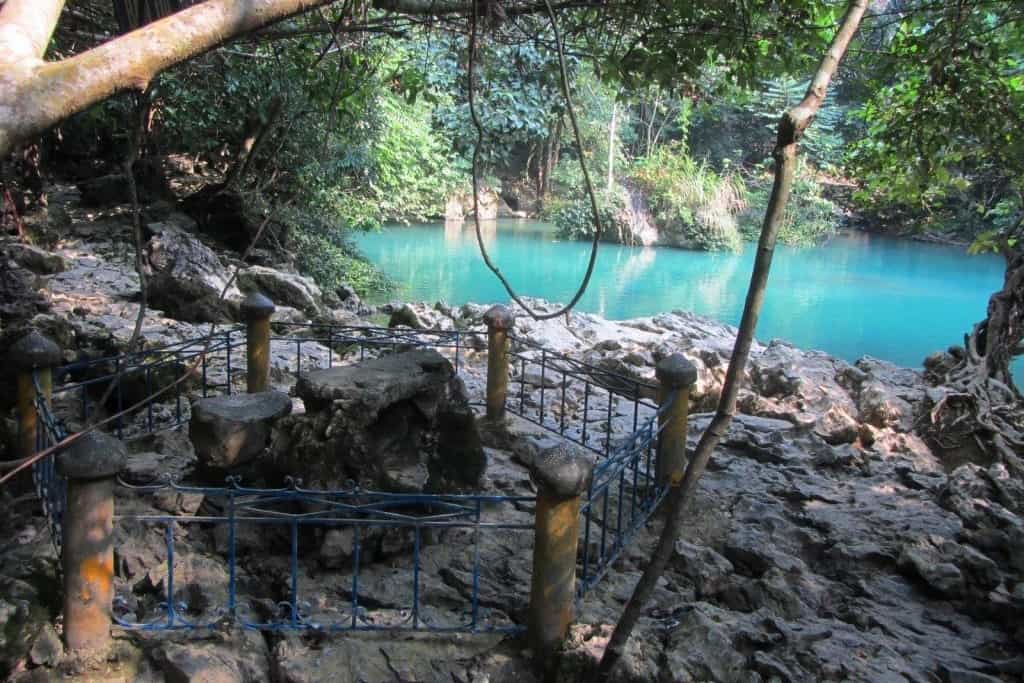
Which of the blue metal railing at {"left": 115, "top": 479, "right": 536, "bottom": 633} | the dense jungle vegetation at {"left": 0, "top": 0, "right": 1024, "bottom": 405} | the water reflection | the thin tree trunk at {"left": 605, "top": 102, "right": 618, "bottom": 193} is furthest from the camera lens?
the thin tree trunk at {"left": 605, "top": 102, "right": 618, "bottom": 193}

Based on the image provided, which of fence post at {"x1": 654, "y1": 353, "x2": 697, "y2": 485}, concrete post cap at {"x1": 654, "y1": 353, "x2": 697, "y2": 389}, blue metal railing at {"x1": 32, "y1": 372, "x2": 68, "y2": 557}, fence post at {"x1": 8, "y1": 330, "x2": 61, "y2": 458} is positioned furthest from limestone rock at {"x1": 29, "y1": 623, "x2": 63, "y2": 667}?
concrete post cap at {"x1": 654, "y1": 353, "x2": 697, "y2": 389}

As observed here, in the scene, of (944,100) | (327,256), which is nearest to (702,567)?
(944,100)

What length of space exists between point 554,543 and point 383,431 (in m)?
1.35

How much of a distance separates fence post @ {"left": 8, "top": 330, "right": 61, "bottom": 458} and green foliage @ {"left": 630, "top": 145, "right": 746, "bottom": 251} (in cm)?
2215

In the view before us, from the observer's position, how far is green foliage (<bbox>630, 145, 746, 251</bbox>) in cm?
2445

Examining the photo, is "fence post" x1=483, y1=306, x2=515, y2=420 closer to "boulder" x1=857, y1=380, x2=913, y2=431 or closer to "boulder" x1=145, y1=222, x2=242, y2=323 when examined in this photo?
"boulder" x1=145, y1=222, x2=242, y2=323

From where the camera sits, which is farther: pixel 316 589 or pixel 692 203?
pixel 692 203

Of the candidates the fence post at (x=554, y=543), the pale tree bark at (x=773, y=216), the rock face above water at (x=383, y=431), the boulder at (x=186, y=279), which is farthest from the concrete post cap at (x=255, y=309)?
the pale tree bark at (x=773, y=216)

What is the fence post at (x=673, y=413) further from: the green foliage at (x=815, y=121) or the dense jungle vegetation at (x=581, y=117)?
the green foliage at (x=815, y=121)

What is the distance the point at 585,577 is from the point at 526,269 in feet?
56.6

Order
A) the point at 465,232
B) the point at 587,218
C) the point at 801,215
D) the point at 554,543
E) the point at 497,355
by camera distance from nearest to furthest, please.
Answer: the point at 554,543 < the point at 497,355 < the point at 587,218 < the point at 465,232 < the point at 801,215

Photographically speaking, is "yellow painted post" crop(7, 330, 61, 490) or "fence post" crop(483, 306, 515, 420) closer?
"yellow painted post" crop(7, 330, 61, 490)

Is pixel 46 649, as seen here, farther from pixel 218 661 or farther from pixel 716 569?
pixel 716 569

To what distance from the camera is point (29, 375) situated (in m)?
3.86
